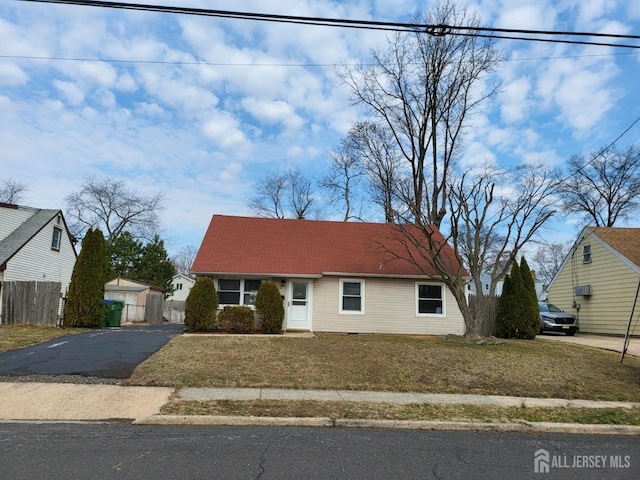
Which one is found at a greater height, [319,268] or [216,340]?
[319,268]

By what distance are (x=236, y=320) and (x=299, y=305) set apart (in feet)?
9.55

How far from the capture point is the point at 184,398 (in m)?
7.15

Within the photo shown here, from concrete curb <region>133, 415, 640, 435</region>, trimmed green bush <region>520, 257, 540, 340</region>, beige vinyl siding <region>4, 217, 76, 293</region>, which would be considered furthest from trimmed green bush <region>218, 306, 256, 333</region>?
beige vinyl siding <region>4, 217, 76, 293</region>

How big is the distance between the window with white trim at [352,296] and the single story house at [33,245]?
41.1 feet

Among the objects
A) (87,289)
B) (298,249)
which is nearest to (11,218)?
(87,289)

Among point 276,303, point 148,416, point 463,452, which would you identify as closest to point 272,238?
point 276,303

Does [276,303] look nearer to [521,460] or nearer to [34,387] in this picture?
[34,387]

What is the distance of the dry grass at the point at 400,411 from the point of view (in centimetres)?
650

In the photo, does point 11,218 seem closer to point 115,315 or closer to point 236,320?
point 115,315

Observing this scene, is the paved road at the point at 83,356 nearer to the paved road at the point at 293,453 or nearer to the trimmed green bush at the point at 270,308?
the paved road at the point at 293,453

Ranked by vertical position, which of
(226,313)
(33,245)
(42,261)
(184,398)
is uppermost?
(33,245)

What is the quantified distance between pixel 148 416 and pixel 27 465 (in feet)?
6.04

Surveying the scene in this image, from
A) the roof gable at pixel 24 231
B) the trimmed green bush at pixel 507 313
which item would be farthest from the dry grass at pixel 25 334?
the trimmed green bush at pixel 507 313

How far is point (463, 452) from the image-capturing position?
5.26 m
